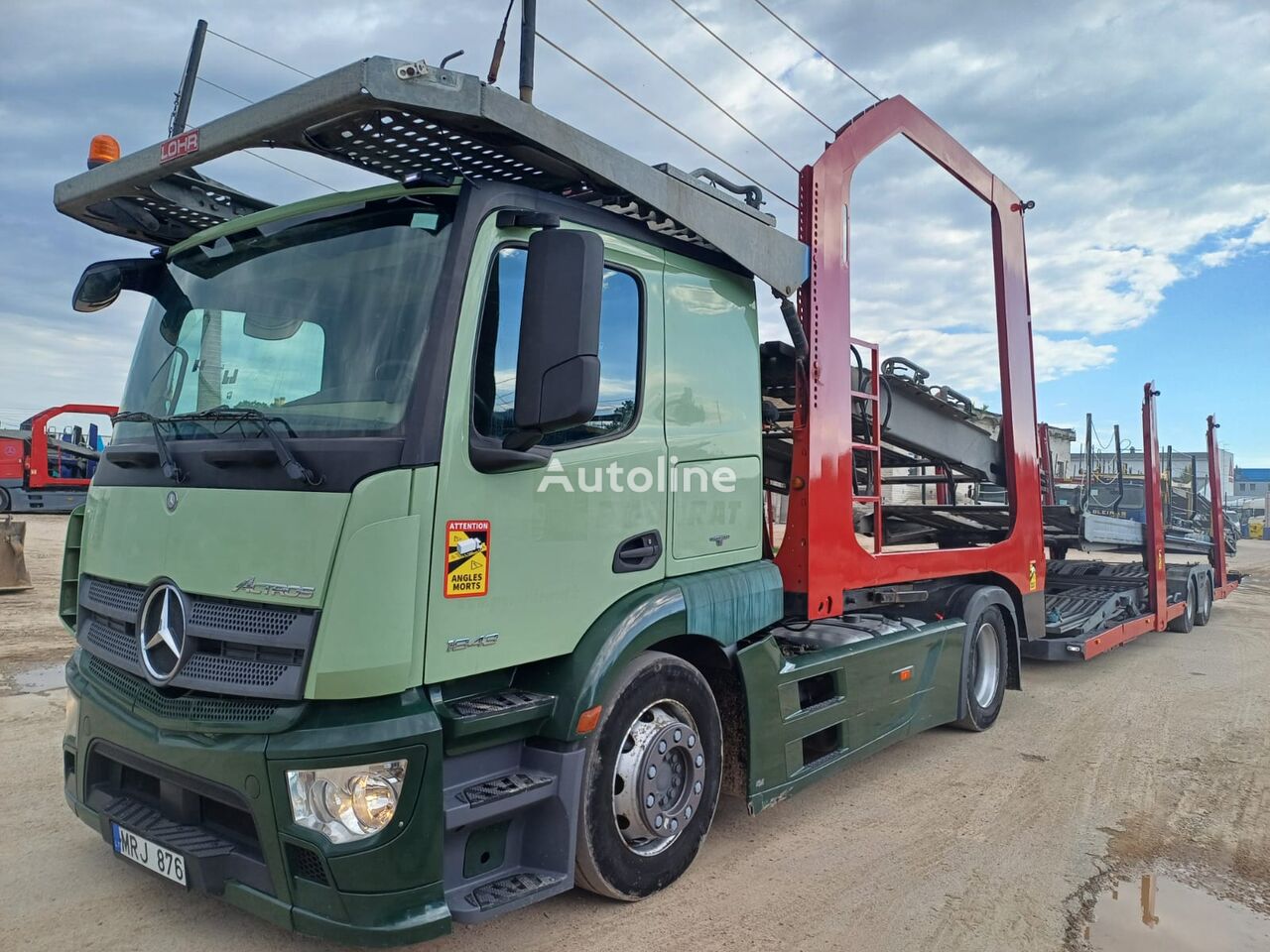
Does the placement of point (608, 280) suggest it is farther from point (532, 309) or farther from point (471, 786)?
point (471, 786)

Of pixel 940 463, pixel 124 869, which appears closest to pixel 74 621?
pixel 124 869

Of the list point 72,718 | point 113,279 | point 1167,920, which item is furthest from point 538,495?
point 1167,920

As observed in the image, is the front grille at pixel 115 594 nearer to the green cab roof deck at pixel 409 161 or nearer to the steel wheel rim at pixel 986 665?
the green cab roof deck at pixel 409 161

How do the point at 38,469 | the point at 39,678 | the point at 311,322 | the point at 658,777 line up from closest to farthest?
the point at 311,322 < the point at 658,777 < the point at 39,678 < the point at 38,469

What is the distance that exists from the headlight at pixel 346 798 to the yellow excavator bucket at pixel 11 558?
10.9 m

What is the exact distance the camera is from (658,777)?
3459 millimetres

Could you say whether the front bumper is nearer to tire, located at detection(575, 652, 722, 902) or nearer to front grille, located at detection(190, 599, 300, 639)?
front grille, located at detection(190, 599, 300, 639)

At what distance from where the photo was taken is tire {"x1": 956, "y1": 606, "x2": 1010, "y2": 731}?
237 inches

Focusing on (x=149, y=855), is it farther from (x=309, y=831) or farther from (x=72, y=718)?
(x=72, y=718)

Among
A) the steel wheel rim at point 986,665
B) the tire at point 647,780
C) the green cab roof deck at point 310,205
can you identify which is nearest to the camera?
the green cab roof deck at point 310,205

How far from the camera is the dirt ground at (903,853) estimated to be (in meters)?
3.21

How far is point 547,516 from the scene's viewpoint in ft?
10.2

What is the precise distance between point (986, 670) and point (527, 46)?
5.21 metres

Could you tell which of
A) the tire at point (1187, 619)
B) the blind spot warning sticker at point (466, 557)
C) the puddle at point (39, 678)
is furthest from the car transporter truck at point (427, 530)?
the tire at point (1187, 619)
